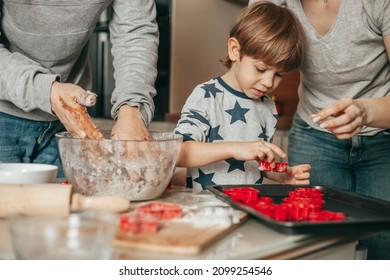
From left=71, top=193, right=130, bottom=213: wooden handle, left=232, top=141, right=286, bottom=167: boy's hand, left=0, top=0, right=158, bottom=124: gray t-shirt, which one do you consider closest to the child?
left=232, top=141, right=286, bottom=167: boy's hand

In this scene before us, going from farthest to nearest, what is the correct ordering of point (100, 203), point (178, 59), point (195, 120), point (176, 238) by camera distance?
point (178, 59), point (195, 120), point (100, 203), point (176, 238)

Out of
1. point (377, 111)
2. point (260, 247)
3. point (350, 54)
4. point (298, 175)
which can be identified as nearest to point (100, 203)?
point (260, 247)

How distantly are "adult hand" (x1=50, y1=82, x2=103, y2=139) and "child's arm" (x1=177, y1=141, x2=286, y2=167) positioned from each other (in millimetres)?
321

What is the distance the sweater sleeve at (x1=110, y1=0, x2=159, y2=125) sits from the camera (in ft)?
3.75

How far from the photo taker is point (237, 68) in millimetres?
1456

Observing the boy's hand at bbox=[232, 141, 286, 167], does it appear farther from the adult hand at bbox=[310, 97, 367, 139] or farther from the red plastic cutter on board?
the adult hand at bbox=[310, 97, 367, 139]

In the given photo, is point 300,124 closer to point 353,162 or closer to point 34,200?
point 353,162

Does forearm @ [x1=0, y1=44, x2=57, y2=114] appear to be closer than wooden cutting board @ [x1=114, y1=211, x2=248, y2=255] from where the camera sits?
No

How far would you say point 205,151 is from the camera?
4.15 ft

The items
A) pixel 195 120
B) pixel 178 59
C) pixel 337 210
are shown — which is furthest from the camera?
pixel 178 59

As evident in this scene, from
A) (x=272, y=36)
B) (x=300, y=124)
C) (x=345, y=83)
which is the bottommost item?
(x=300, y=124)

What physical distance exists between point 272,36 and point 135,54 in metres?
0.40

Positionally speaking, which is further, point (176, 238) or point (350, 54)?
point (350, 54)
